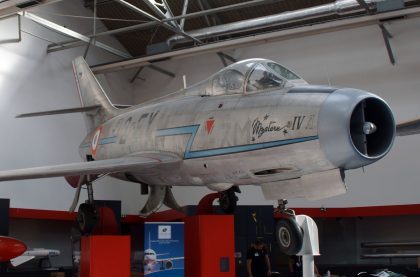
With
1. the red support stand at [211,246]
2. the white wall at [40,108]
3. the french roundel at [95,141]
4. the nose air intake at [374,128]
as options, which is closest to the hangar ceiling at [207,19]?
the white wall at [40,108]

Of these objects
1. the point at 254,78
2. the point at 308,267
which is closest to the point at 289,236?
the point at 308,267

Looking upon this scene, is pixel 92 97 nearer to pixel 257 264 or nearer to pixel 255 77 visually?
pixel 257 264

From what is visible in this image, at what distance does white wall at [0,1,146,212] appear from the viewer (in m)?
14.4

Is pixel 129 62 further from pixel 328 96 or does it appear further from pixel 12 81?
pixel 328 96

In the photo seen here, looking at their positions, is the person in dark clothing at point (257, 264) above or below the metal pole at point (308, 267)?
below

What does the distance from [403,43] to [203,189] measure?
24.1 feet

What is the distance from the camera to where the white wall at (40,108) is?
1438cm

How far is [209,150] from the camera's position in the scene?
675 cm

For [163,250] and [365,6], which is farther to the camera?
[365,6]

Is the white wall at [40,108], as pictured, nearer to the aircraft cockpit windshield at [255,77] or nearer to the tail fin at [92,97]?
the tail fin at [92,97]

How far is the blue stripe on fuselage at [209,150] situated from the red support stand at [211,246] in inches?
52.7

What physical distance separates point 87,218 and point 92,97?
3.38 m

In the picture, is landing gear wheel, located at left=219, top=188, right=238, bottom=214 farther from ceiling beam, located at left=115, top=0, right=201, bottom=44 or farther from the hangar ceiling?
ceiling beam, located at left=115, top=0, right=201, bottom=44

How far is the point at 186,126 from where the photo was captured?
23.7ft
